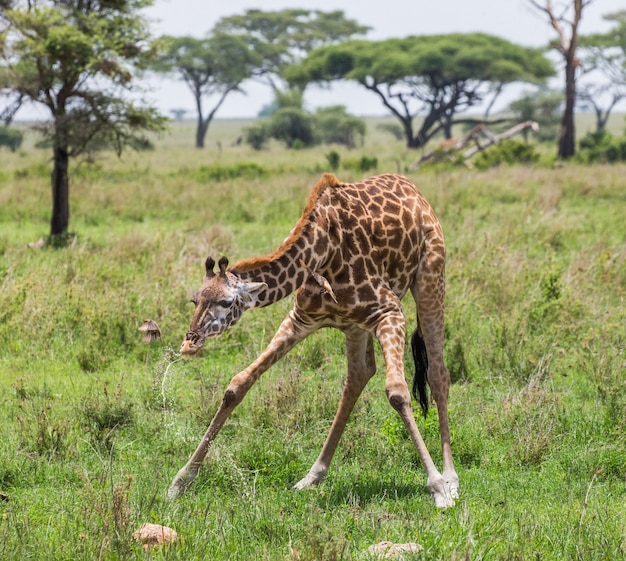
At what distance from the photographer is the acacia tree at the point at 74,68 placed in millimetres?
12375

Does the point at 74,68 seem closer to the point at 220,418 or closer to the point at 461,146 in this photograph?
the point at 220,418

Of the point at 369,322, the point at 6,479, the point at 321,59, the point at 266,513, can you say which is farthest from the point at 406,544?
the point at 321,59

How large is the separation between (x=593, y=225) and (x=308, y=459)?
9100mm

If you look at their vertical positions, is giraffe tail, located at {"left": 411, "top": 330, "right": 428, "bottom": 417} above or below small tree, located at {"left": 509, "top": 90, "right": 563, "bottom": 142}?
below

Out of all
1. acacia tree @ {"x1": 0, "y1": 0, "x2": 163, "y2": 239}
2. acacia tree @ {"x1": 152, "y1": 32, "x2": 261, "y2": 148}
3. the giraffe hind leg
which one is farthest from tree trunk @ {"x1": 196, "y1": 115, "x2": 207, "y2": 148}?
the giraffe hind leg

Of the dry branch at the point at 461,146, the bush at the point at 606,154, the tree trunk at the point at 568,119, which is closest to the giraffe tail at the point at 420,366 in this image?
the dry branch at the point at 461,146

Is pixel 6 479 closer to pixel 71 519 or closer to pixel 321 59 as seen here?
pixel 71 519

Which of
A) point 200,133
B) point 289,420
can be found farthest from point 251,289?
point 200,133

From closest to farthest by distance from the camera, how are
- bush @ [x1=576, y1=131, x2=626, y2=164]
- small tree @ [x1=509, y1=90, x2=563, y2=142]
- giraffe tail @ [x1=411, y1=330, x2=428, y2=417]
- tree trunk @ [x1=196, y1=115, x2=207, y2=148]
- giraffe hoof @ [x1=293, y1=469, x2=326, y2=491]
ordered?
giraffe hoof @ [x1=293, y1=469, x2=326, y2=491], giraffe tail @ [x1=411, y1=330, x2=428, y2=417], bush @ [x1=576, y1=131, x2=626, y2=164], small tree @ [x1=509, y1=90, x2=563, y2=142], tree trunk @ [x1=196, y1=115, x2=207, y2=148]

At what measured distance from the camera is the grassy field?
13.4 feet

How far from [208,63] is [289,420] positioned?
157 feet

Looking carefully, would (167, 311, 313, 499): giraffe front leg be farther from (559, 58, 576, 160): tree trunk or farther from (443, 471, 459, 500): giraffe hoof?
(559, 58, 576, 160): tree trunk

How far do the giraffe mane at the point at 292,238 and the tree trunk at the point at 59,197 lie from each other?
909 centimetres

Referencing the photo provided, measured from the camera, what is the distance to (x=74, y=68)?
1244 centimetres
